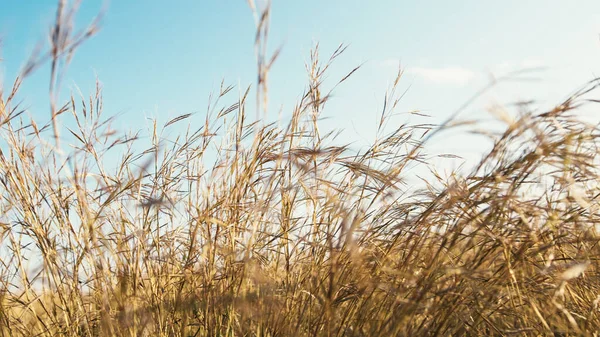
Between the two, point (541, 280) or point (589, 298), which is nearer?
point (541, 280)

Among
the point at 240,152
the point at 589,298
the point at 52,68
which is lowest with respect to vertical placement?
the point at 589,298

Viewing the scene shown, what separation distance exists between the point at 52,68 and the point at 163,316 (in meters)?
0.97

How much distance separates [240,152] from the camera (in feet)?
6.72

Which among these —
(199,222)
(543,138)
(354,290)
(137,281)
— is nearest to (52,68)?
(199,222)

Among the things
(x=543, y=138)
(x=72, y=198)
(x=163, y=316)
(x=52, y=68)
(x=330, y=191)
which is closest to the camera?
(x=543, y=138)

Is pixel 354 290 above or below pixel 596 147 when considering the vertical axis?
below

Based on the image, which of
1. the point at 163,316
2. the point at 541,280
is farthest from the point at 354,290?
the point at 163,316

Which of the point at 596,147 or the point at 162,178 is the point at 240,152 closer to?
the point at 162,178

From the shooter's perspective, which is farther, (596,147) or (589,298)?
(589,298)

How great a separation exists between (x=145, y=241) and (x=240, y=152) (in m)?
0.49

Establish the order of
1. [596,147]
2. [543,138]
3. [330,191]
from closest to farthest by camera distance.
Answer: [543,138] → [596,147] → [330,191]

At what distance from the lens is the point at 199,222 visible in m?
1.65

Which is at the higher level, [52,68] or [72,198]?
[52,68]

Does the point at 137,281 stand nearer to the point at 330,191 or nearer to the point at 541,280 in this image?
the point at 330,191
